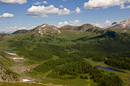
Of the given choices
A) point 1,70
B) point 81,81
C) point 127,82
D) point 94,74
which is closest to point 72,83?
point 81,81

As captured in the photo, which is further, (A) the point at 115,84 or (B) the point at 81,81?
(B) the point at 81,81

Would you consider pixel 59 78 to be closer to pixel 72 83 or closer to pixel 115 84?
pixel 72 83

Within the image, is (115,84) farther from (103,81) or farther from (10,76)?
(10,76)

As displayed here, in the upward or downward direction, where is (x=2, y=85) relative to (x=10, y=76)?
upward

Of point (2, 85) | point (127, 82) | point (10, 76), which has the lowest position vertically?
point (127, 82)

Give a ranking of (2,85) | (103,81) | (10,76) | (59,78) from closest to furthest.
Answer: (2,85) → (10,76) → (103,81) → (59,78)

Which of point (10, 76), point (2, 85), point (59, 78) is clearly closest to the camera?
point (2, 85)

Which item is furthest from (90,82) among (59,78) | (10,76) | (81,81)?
(10,76)

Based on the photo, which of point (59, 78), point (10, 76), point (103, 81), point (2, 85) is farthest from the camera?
point (59, 78)

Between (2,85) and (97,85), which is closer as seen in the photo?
(2,85)
